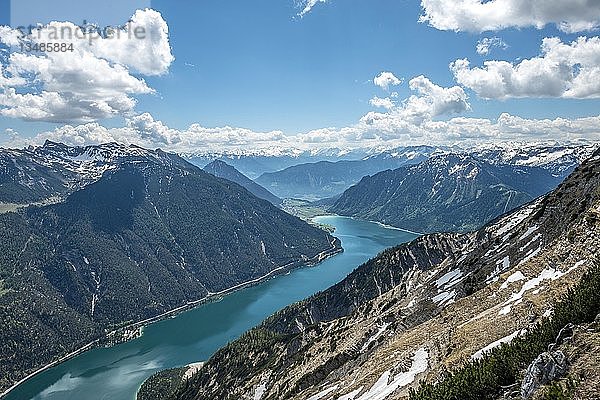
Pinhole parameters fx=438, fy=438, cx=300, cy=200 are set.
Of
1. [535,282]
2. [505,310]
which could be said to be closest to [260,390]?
[535,282]

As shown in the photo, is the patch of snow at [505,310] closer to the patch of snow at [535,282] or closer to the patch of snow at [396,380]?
the patch of snow at [535,282]

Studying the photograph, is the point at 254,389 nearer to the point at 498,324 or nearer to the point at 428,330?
the point at 428,330

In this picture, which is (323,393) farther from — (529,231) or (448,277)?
(448,277)

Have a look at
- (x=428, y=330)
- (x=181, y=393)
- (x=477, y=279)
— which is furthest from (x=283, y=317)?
(x=428, y=330)

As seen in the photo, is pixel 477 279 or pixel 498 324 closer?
pixel 498 324

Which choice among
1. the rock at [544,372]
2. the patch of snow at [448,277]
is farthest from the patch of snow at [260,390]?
the rock at [544,372]

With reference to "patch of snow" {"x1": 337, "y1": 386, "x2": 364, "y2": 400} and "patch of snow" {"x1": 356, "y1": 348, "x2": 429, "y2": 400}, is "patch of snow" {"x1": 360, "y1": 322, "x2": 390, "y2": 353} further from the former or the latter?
"patch of snow" {"x1": 356, "y1": 348, "x2": 429, "y2": 400}
